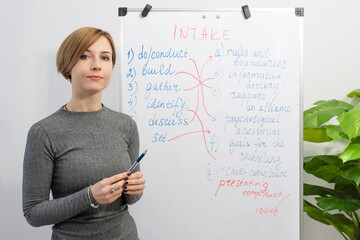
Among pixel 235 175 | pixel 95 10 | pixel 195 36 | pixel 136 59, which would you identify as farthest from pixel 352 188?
pixel 95 10

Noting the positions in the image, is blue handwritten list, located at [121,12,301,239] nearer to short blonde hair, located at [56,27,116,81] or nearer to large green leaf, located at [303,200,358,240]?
large green leaf, located at [303,200,358,240]

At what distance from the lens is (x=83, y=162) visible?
1039mm

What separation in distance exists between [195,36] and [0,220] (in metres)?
1.36

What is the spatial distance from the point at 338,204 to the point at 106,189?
960 millimetres

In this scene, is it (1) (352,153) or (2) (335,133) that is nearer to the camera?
(1) (352,153)

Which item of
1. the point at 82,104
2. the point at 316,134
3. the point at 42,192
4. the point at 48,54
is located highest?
the point at 48,54

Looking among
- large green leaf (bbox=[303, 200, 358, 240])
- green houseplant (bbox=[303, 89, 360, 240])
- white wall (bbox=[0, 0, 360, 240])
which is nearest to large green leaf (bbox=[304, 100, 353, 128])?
green houseplant (bbox=[303, 89, 360, 240])

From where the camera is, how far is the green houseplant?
1307 mm

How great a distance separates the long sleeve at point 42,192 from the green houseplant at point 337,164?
95 cm

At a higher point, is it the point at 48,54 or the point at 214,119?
the point at 48,54

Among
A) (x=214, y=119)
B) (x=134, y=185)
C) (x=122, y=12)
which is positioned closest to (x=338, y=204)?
(x=214, y=119)

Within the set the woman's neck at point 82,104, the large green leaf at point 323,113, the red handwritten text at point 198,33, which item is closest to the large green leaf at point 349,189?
the large green leaf at point 323,113

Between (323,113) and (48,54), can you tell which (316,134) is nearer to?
(323,113)

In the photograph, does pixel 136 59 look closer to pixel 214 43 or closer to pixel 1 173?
pixel 214 43
